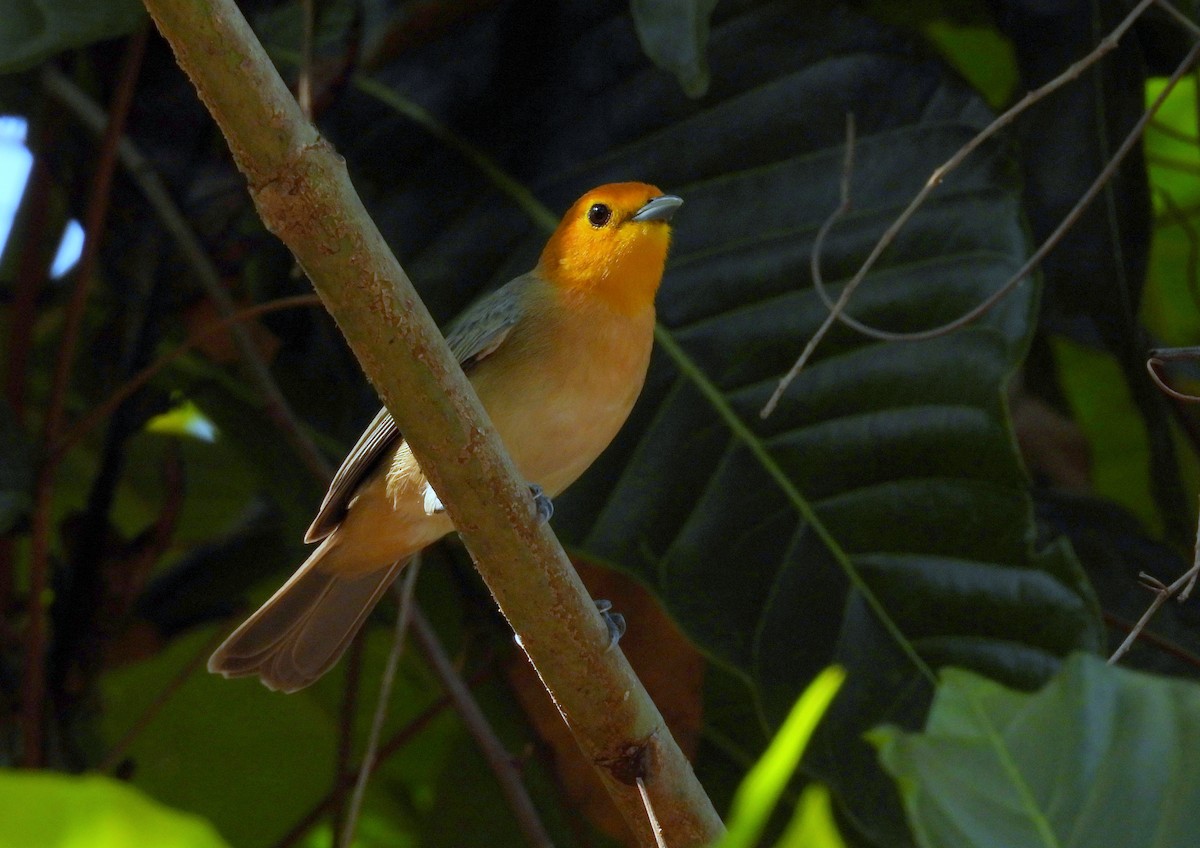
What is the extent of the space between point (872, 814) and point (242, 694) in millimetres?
2035

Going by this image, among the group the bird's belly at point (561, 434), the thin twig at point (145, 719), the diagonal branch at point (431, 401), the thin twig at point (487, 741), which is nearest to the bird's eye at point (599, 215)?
the bird's belly at point (561, 434)

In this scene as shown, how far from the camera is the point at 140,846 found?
881 mm

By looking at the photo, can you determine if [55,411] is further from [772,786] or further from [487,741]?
[772,786]

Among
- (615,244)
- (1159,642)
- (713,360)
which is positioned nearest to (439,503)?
(713,360)

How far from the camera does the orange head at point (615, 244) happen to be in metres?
3.19

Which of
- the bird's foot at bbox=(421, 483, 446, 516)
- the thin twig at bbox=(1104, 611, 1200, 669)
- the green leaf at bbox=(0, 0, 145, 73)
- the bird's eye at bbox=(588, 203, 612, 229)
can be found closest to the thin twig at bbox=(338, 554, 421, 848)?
the bird's foot at bbox=(421, 483, 446, 516)

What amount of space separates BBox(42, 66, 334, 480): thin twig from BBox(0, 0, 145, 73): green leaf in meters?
0.49

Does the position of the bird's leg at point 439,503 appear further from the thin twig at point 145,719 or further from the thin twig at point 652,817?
the thin twig at point 145,719

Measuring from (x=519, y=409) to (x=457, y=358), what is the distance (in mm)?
196

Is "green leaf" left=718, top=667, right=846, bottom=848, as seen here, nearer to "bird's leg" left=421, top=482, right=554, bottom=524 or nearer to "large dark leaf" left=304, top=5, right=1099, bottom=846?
"bird's leg" left=421, top=482, right=554, bottom=524

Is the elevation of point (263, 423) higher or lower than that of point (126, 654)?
higher

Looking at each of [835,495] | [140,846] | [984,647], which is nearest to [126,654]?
[835,495]

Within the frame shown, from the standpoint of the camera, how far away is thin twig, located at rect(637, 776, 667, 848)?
1.88 m

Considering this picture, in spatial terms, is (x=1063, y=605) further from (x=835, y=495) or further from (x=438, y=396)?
(x=438, y=396)
